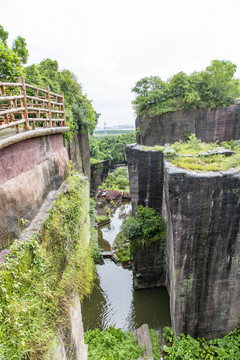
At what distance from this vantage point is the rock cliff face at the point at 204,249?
5.50m

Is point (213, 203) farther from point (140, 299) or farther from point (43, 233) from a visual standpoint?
point (140, 299)

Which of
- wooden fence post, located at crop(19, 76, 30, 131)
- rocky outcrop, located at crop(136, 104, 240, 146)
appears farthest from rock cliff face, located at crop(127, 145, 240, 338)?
rocky outcrop, located at crop(136, 104, 240, 146)

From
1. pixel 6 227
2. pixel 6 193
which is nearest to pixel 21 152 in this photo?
pixel 6 193

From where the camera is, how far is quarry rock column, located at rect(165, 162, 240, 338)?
5.50 metres

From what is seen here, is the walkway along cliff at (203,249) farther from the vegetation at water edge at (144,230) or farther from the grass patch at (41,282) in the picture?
the grass patch at (41,282)

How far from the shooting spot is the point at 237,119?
15.1 meters

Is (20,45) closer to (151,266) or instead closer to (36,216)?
(36,216)

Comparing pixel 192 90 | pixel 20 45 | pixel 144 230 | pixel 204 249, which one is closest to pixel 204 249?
pixel 204 249

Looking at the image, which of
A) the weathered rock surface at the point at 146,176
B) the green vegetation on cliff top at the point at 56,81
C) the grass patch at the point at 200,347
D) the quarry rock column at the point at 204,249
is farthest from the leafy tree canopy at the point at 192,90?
the grass patch at the point at 200,347

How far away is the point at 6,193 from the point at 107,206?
57.0 feet

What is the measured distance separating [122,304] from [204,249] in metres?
4.97

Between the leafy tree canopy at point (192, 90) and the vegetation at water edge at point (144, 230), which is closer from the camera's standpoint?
the vegetation at water edge at point (144, 230)

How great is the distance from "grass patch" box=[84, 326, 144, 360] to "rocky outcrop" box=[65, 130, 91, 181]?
771 centimetres

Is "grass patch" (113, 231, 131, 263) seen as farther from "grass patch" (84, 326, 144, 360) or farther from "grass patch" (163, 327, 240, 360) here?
"grass patch" (163, 327, 240, 360)
